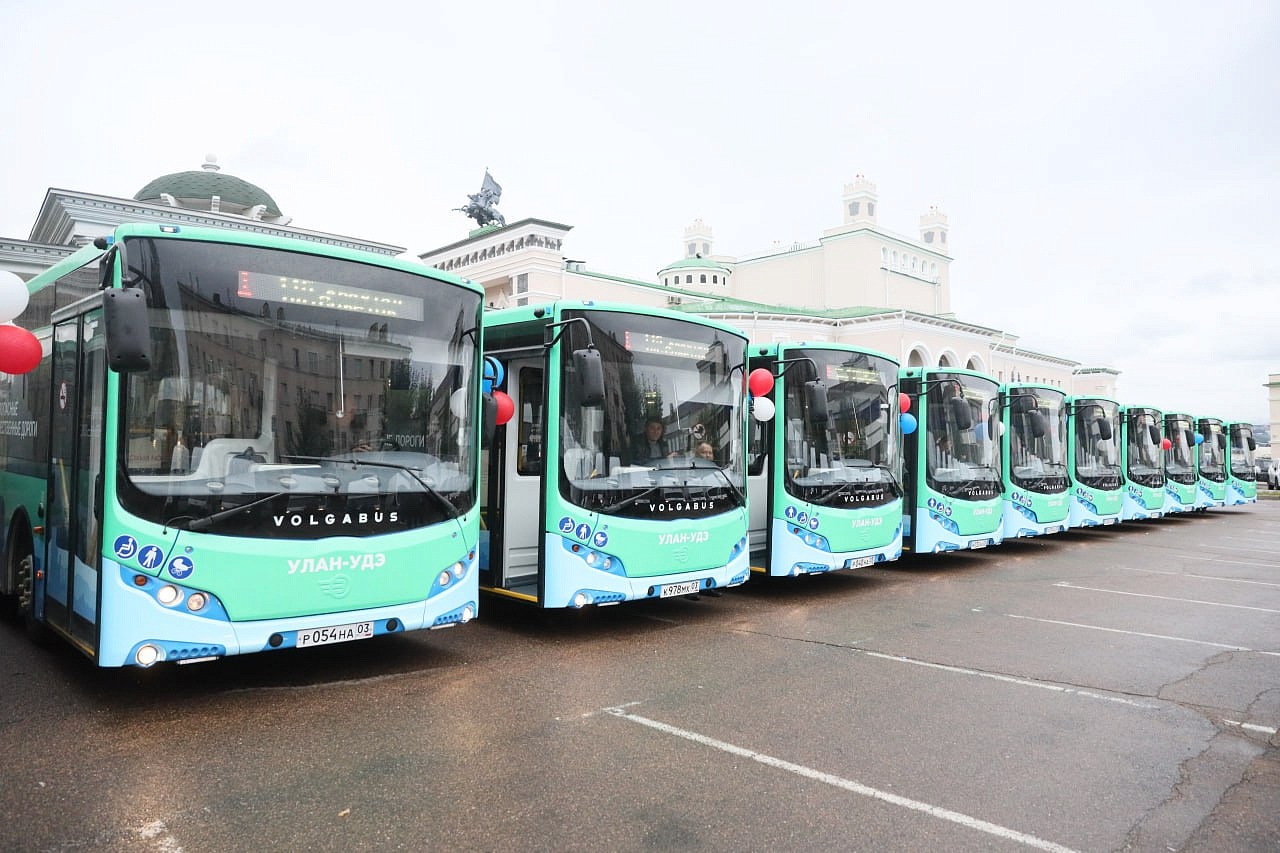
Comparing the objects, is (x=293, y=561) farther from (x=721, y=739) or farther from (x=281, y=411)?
(x=721, y=739)

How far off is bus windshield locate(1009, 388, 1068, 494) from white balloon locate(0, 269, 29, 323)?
1338cm

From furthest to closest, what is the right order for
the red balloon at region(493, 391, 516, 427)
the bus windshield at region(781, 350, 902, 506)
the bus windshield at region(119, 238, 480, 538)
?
the bus windshield at region(781, 350, 902, 506) → the red balloon at region(493, 391, 516, 427) → the bus windshield at region(119, 238, 480, 538)

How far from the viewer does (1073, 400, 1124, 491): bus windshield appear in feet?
56.5

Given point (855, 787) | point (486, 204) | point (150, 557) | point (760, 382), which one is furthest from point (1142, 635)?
point (486, 204)

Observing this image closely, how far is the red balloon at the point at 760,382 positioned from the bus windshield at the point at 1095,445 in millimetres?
10147

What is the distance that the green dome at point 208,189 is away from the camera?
107 ft

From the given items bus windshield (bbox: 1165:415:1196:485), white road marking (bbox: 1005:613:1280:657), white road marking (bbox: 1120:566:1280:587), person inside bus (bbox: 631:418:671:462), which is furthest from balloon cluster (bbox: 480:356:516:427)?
bus windshield (bbox: 1165:415:1196:485)

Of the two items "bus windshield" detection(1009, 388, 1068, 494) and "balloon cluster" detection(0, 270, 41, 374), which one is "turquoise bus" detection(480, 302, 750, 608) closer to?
"balloon cluster" detection(0, 270, 41, 374)

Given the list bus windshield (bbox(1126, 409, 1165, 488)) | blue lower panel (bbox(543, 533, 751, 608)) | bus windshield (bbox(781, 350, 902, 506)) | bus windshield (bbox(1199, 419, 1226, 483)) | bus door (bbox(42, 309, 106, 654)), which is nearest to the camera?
bus door (bbox(42, 309, 106, 654))

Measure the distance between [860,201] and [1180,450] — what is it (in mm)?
50985

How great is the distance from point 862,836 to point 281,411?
4.12 metres

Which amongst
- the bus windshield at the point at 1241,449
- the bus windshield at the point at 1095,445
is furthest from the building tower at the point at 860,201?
the bus windshield at the point at 1095,445

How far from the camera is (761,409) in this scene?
32.8 feet

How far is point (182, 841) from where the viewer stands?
3.81 meters
